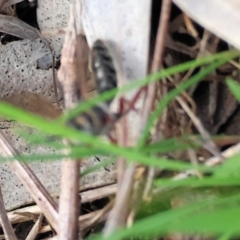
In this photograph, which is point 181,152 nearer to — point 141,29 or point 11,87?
point 141,29

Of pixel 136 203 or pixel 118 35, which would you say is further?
pixel 118 35

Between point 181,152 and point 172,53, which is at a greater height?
point 172,53

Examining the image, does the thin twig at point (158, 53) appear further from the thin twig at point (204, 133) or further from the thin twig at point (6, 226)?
the thin twig at point (6, 226)

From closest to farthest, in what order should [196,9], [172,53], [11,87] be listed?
[196,9] < [172,53] < [11,87]

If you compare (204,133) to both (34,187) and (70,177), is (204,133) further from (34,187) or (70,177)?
(34,187)

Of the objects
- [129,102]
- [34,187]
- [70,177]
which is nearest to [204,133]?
[129,102]

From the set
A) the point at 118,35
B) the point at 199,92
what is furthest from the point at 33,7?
the point at 199,92

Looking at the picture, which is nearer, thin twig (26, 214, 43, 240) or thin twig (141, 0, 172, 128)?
thin twig (141, 0, 172, 128)

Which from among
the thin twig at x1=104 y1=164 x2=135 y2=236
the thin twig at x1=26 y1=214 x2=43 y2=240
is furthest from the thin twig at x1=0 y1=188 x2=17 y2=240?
the thin twig at x1=104 y1=164 x2=135 y2=236

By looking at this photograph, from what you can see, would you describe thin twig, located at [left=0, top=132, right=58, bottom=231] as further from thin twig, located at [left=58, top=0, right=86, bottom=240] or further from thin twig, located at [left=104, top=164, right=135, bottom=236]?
thin twig, located at [left=104, top=164, right=135, bottom=236]
